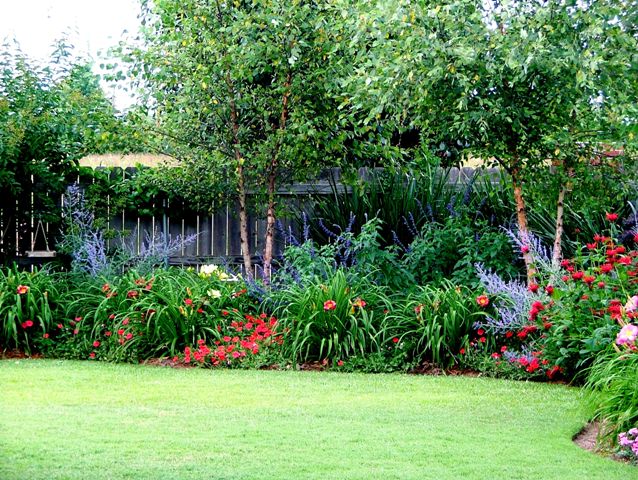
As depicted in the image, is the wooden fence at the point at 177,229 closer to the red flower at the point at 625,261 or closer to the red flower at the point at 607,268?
the red flower at the point at 607,268

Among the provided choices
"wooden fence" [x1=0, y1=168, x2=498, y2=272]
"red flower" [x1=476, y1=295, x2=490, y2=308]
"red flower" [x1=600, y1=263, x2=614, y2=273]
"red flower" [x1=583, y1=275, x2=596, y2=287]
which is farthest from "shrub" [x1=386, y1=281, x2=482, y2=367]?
"wooden fence" [x1=0, y1=168, x2=498, y2=272]

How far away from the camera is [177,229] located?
39.9 feet

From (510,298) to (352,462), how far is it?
3753mm

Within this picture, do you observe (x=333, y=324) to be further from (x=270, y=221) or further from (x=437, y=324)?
(x=270, y=221)

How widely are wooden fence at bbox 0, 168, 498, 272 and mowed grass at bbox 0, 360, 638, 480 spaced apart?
11.6ft

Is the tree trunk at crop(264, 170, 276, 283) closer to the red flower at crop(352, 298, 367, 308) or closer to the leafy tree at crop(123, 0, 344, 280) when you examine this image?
the leafy tree at crop(123, 0, 344, 280)

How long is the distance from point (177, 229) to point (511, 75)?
528 centimetres

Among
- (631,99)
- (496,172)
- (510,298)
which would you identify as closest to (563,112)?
(631,99)

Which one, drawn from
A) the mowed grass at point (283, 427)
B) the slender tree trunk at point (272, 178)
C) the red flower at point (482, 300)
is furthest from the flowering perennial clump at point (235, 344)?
the red flower at point (482, 300)

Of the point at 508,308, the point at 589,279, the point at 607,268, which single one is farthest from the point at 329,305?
the point at 607,268

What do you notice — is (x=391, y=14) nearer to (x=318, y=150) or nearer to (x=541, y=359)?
(x=318, y=150)

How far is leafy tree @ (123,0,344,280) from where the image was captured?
9.62 m

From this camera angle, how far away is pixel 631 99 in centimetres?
818

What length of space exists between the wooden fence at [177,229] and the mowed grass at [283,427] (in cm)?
352
